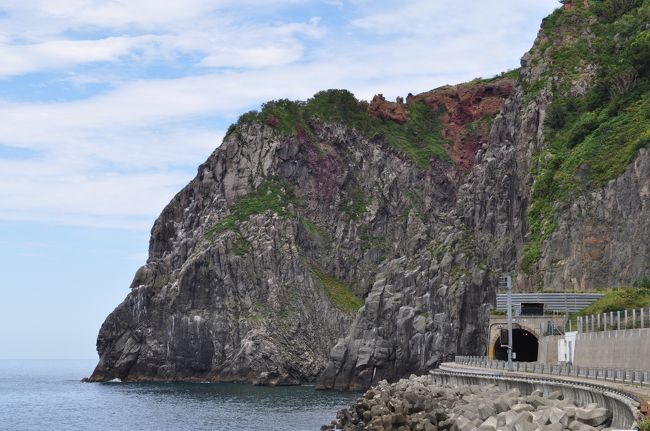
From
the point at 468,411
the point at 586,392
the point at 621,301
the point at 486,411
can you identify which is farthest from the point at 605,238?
the point at 586,392

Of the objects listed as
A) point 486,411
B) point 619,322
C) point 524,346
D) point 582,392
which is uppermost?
point 619,322

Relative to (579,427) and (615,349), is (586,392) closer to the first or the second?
(579,427)

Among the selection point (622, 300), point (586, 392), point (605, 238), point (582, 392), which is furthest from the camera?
point (605, 238)

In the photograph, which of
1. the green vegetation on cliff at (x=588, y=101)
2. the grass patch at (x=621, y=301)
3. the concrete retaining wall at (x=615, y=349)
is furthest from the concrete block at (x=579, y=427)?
the green vegetation on cliff at (x=588, y=101)

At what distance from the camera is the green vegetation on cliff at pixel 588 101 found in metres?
142

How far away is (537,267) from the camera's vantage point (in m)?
142

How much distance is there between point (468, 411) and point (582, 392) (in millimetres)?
9464

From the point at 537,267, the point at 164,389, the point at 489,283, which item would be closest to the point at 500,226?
the point at 489,283

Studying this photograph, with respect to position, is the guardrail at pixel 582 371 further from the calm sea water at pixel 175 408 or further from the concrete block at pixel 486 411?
the calm sea water at pixel 175 408

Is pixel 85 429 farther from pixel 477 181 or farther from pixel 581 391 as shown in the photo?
pixel 477 181

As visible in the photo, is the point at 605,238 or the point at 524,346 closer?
the point at 605,238

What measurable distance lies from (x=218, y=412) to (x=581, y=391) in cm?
7403

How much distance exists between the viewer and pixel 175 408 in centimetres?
13275

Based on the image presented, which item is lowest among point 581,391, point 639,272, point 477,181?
point 581,391
